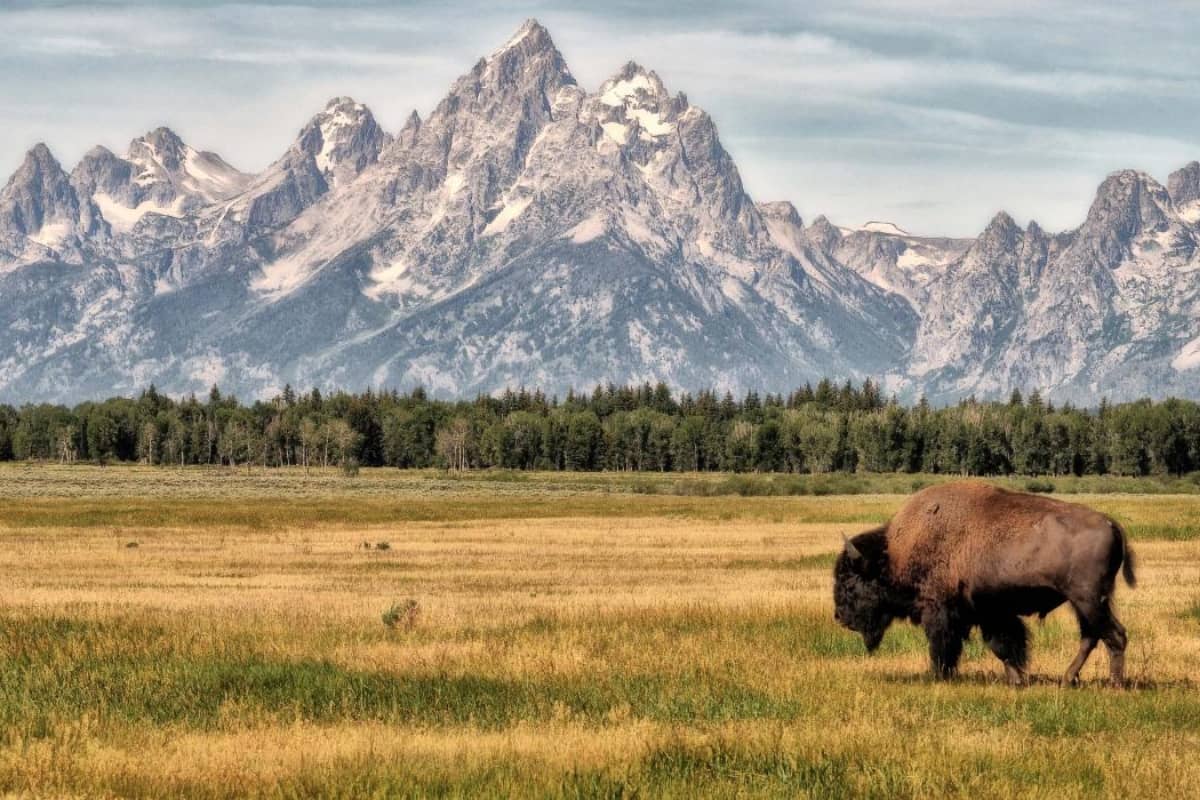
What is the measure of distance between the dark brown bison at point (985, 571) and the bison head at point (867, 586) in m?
0.01

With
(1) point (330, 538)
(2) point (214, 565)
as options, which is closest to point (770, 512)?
(1) point (330, 538)

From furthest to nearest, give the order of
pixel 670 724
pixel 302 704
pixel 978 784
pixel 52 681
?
1. pixel 52 681
2. pixel 302 704
3. pixel 670 724
4. pixel 978 784

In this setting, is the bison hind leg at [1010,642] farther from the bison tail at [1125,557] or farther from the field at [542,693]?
the bison tail at [1125,557]

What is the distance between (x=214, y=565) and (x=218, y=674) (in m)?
27.0

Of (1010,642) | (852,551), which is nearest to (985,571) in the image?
(1010,642)

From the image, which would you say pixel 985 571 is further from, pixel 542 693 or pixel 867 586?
pixel 542 693

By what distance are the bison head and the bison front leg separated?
0.89 m

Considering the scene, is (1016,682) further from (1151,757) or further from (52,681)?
(52,681)

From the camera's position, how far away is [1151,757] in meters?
14.0

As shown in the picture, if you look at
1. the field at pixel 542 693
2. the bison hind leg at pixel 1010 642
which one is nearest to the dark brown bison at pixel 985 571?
the bison hind leg at pixel 1010 642

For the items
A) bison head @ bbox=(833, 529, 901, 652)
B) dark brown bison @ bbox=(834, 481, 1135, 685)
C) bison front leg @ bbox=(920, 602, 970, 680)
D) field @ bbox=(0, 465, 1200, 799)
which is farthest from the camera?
bison head @ bbox=(833, 529, 901, 652)

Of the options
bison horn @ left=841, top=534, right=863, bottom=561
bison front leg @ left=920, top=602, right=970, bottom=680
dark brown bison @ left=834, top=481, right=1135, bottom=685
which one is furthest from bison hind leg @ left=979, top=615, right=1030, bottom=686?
bison horn @ left=841, top=534, right=863, bottom=561

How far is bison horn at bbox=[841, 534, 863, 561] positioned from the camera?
20.2 metres

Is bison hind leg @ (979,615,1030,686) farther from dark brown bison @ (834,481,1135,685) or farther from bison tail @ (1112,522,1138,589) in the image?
bison tail @ (1112,522,1138,589)
